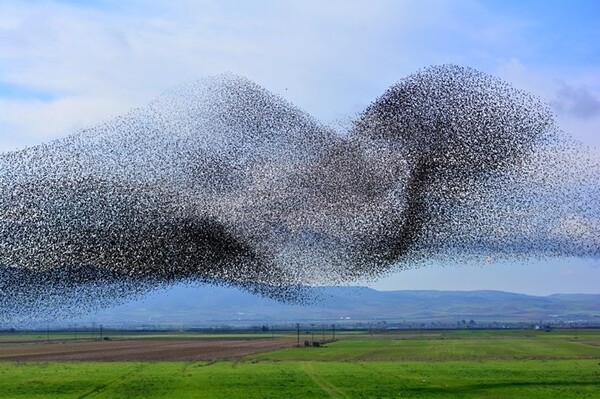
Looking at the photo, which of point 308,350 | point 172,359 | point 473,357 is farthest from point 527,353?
point 172,359

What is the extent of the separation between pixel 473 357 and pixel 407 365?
24.4m

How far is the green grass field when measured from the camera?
229ft

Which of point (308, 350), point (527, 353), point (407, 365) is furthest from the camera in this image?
point (308, 350)

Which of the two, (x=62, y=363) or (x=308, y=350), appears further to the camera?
(x=308, y=350)

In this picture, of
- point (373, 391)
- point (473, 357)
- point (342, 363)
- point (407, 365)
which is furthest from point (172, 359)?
point (373, 391)

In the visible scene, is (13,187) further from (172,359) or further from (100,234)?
(172,359)

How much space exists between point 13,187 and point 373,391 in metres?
33.4

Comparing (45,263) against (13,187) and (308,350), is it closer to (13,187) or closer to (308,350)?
(13,187)

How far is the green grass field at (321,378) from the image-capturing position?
229 ft

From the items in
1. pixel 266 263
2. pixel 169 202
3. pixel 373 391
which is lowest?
pixel 373 391

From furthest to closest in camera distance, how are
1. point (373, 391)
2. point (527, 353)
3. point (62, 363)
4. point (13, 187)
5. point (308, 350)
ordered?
point (308, 350), point (527, 353), point (62, 363), point (373, 391), point (13, 187)

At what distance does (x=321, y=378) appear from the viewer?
8400 centimetres

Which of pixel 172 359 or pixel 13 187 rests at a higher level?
pixel 13 187

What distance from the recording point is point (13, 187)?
55.1 meters
